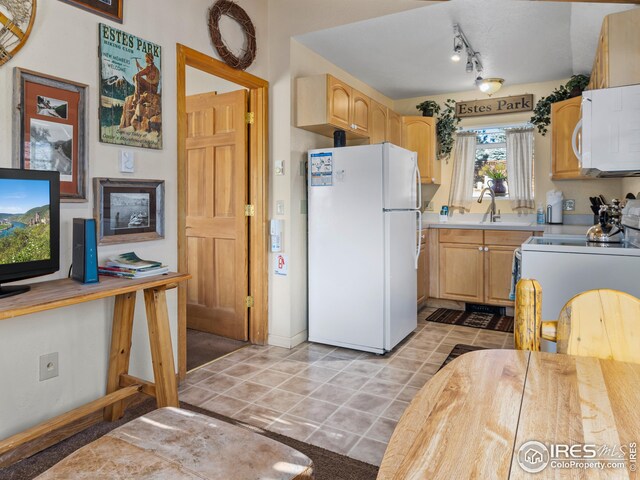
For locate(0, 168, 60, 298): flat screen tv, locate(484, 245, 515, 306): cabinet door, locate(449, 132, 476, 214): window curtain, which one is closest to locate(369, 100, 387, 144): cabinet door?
locate(449, 132, 476, 214): window curtain

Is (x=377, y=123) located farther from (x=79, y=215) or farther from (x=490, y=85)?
(x=79, y=215)

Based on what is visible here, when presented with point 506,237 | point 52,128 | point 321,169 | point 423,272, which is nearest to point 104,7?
point 52,128

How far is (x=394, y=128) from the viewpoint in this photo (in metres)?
4.84

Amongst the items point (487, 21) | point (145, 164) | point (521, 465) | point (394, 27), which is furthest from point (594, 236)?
point (145, 164)

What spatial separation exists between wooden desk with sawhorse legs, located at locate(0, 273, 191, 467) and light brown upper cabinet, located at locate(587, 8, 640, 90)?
2522 millimetres

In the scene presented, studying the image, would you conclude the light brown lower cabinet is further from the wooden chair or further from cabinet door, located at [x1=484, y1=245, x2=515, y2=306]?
the wooden chair

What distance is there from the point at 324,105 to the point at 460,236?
2.17m

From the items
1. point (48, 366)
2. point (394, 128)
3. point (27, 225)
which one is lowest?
point (48, 366)

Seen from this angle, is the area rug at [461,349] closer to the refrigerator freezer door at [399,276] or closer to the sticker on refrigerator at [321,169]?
the refrigerator freezer door at [399,276]

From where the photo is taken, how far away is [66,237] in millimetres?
2133

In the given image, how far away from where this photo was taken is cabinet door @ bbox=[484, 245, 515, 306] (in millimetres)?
4434

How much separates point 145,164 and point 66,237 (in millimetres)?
622

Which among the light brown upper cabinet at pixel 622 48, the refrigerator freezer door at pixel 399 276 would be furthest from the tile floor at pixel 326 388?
the light brown upper cabinet at pixel 622 48

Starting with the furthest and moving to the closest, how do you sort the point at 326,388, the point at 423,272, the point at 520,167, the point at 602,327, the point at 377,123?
the point at 520,167
the point at 423,272
the point at 377,123
the point at 326,388
the point at 602,327
